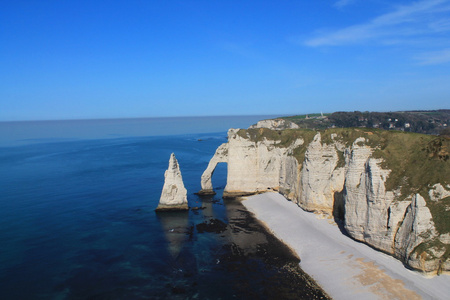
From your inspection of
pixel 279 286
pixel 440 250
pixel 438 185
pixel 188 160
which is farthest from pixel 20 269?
pixel 188 160

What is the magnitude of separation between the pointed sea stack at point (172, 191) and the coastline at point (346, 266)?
12796 millimetres

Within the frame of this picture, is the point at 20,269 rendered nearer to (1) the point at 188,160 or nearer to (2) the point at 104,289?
(2) the point at 104,289

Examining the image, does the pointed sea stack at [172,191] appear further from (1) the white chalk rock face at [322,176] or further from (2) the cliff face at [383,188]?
(1) the white chalk rock face at [322,176]

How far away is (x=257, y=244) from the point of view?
33.0 meters

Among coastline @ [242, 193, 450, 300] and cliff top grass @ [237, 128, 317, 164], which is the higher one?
cliff top grass @ [237, 128, 317, 164]

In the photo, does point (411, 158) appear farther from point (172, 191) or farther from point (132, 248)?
point (172, 191)

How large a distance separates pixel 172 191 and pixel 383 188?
2708 cm

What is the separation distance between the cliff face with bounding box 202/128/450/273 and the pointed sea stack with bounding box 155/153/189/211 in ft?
52.4

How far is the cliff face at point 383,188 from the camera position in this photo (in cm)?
2397

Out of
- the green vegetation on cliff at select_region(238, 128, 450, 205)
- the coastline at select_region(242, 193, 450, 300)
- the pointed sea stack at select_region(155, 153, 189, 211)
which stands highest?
the green vegetation on cliff at select_region(238, 128, 450, 205)

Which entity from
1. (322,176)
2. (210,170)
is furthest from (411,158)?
(210,170)


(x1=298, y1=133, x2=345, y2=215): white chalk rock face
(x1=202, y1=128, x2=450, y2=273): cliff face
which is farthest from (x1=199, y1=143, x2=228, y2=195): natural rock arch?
(x1=298, y1=133, x2=345, y2=215): white chalk rock face

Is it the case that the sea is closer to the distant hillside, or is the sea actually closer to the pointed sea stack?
the pointed sea stack

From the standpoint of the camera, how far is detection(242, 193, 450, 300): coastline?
2266 cm
